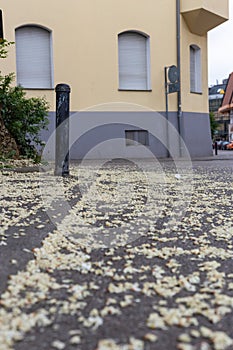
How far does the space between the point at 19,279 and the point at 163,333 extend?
66 cm

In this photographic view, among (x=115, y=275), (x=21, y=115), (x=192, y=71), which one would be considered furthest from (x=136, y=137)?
(x=115, y=275)

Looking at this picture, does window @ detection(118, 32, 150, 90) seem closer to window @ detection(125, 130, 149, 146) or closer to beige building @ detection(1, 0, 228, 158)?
beige building @ detection(1, 0, 228, 158)

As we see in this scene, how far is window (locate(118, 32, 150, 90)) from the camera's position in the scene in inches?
425

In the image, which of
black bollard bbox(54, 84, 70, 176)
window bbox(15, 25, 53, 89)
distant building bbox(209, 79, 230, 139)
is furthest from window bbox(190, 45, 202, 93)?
distant building bbox(209, 79, 230, 139)

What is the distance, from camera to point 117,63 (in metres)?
10.6

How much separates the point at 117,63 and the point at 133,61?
2.04 feet

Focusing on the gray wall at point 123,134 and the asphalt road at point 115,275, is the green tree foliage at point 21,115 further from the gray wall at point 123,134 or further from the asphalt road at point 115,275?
the asphalt road at point 115,275

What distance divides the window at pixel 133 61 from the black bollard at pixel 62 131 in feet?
18.8

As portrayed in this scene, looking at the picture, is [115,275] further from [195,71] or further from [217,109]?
[217,109]

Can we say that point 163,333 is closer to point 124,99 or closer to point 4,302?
point 4,302

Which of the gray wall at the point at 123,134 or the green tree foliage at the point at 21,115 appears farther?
the gray wall at the point at 123,134

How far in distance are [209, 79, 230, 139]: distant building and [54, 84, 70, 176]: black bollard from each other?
51153 mm

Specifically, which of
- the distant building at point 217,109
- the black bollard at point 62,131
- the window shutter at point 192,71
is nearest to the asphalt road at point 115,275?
the black bollard at point 62,131

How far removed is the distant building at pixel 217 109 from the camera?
56.9m
